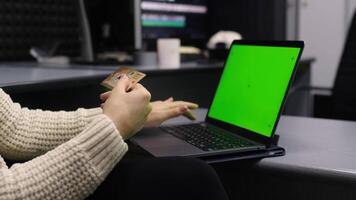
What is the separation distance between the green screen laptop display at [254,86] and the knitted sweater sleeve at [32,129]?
286 millimetres

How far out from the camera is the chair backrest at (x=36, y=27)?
198cm

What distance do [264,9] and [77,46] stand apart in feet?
3.40

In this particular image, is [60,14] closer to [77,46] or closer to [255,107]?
[77,46]

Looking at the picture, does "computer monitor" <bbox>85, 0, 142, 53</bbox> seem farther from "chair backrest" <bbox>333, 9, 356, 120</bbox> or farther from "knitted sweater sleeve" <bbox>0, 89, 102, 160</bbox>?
"knitted sweater sleeve" <bbox>0, 89, 102, 160</bbox>

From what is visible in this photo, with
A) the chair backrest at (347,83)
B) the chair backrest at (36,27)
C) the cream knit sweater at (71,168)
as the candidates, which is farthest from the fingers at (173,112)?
the chair backrest at (36,27)

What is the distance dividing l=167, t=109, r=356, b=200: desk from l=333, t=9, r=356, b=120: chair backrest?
0.62 metres

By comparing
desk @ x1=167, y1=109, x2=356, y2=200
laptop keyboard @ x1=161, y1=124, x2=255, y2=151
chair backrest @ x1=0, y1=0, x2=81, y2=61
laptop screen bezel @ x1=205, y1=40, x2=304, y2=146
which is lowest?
desk @ x1=167, y1=109, x2=356, y2=200

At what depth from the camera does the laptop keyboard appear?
2.74 feet

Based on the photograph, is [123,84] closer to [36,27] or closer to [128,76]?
[128,76]

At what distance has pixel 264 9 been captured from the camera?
2637 millimetres

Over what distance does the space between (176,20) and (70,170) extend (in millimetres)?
1712

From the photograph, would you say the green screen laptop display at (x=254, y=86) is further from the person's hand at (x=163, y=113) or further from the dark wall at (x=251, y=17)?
the dark wall at (x=251, y=17)

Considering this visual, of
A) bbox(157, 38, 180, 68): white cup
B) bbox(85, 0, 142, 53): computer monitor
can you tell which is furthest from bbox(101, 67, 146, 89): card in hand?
bbox(85, 0, 142, 53): computer monitor

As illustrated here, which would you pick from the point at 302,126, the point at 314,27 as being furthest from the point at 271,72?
the point at 314,27
